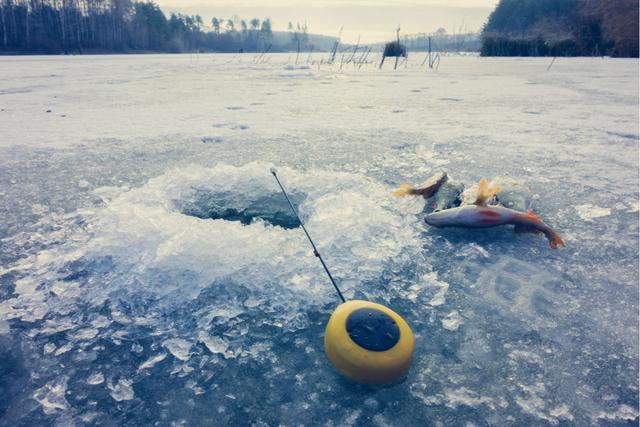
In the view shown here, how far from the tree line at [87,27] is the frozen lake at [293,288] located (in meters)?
37.1

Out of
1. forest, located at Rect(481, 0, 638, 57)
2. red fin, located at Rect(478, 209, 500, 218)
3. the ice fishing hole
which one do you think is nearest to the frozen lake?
the ice fishing hole

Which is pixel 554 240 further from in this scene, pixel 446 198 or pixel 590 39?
pixel 590 39

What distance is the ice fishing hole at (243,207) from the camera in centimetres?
246

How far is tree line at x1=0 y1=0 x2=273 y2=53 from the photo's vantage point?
41.8 m

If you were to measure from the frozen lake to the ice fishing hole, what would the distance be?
11mm

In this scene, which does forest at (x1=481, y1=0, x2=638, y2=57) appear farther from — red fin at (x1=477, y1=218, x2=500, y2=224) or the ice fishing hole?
the ice fishing hole

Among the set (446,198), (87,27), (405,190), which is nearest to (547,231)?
(446,198)

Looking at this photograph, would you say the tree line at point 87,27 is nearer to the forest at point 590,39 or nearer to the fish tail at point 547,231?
the forest at point 590,39

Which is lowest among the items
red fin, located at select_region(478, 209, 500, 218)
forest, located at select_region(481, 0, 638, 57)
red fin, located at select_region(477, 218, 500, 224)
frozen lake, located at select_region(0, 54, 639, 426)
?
frozen lake, located at select_region(0, 54, 639, 426)

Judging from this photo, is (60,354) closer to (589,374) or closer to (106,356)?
(106,356)

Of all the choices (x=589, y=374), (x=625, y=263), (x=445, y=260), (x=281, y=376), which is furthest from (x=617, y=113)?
(x=281, y=376)

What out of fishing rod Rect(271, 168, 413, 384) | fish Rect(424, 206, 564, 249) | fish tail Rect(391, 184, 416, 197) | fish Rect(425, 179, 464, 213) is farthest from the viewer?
fish tail Rect(391, 184, 416, 197)

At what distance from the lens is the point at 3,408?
3.64ft

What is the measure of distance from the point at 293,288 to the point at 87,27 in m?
63.0
